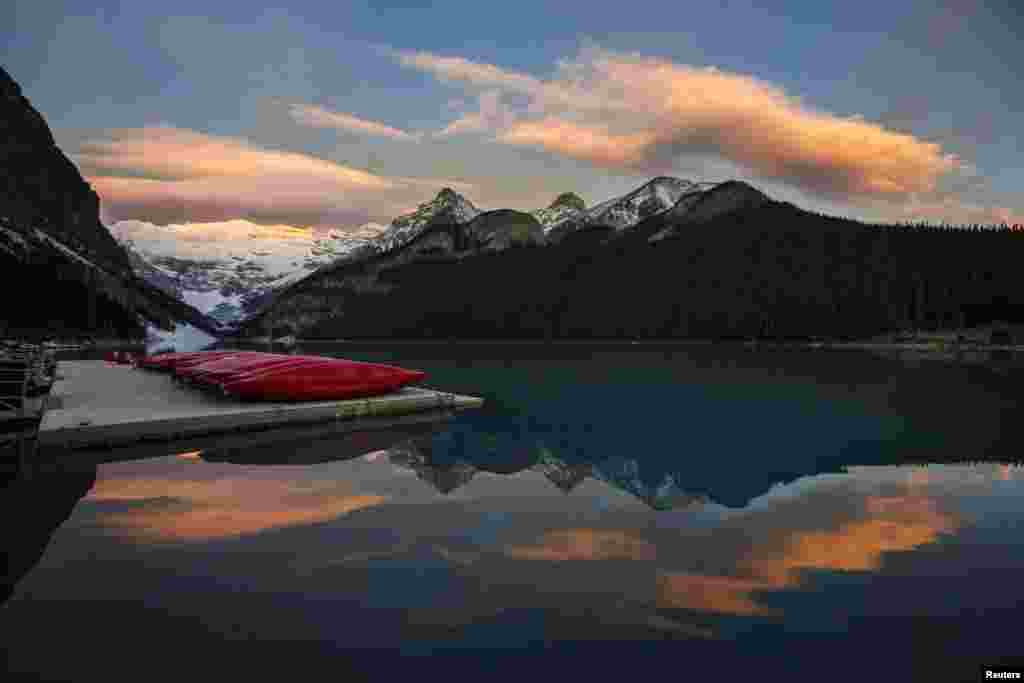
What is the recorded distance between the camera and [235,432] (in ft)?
60.1

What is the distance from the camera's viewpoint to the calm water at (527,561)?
582 cm

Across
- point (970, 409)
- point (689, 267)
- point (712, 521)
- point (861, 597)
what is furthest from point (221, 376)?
point (689, 267)

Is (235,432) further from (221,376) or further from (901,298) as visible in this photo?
(901,298)

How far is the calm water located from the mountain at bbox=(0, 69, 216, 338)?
10021 centimetres

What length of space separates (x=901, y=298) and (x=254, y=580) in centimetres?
14784

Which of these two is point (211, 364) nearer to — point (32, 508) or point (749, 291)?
point (32, 508)

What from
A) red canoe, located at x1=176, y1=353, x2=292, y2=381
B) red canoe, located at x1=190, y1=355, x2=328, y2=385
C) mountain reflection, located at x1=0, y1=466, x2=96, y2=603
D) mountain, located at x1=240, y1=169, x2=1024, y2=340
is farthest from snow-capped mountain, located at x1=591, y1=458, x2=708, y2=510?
mountain, located at x1=240, y1=169, x2=1024, y2=340

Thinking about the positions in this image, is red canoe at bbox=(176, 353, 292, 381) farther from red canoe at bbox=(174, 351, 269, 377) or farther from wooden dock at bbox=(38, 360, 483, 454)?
wooden dock at bbox=(38, 360, 483, 454)

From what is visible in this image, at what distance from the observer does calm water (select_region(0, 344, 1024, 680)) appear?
19.1 feet

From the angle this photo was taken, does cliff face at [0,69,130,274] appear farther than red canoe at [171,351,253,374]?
Yes

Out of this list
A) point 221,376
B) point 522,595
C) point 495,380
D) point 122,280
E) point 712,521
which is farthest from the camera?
point 122,280

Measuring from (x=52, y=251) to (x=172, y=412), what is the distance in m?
132

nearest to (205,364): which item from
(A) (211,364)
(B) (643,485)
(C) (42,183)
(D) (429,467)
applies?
(A) (211,364)

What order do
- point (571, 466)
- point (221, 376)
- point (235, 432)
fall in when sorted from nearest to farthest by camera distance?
point (571, 466)
point (235, 432)
point (221, 376)
